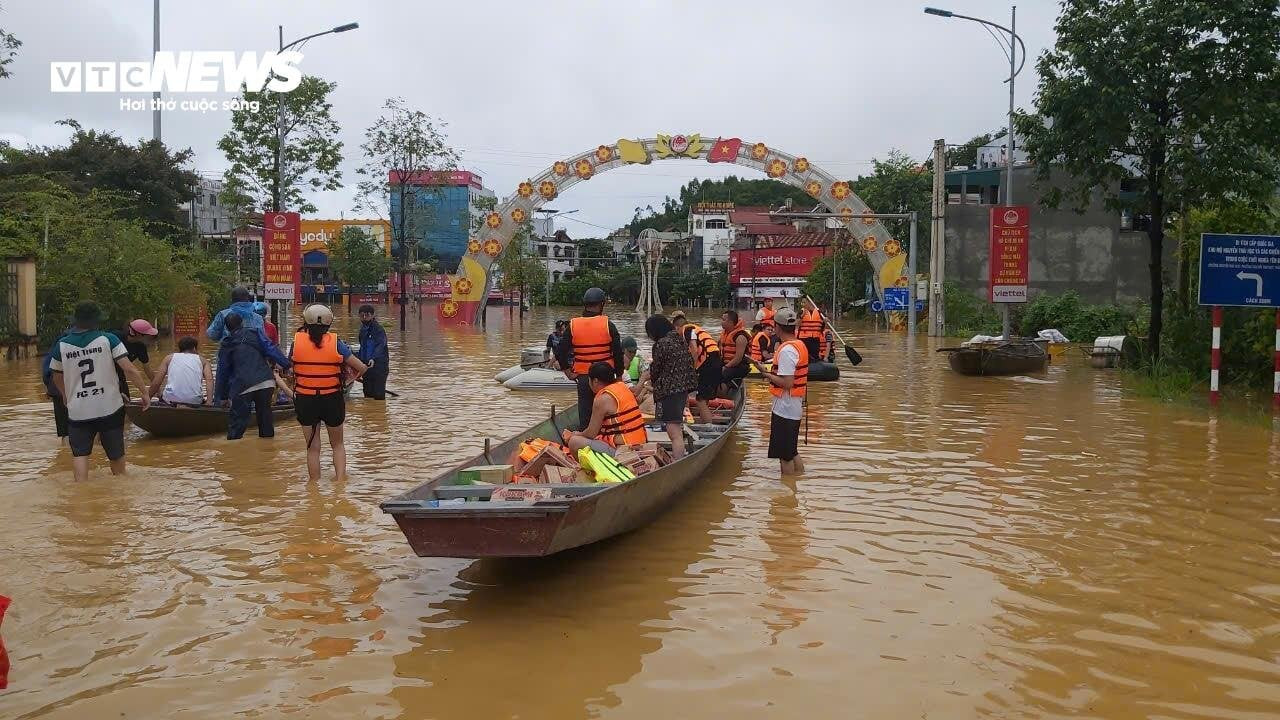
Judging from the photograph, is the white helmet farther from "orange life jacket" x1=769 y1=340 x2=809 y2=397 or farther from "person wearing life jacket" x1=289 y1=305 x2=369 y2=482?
"orange life jacket" x1=769 y1=340 x2=809 y2=397

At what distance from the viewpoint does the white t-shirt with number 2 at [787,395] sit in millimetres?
9891

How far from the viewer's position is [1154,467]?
11102mm

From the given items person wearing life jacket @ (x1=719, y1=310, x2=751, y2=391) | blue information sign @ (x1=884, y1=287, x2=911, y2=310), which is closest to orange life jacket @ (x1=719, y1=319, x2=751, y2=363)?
person wearing life jacket @ (x1=719, y1=310, x2=751, y2=391)

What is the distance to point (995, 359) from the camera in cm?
2147

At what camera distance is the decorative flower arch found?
37.7 metres

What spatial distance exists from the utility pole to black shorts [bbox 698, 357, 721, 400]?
22543mm

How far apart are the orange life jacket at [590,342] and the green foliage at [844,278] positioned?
41.7 metres

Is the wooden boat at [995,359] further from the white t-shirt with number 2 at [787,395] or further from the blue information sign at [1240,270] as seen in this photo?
the white t-shirt with number 2 at [787,395]

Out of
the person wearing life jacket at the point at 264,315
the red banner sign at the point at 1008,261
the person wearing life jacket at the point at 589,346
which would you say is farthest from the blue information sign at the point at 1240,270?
the person wearing life jacket at the point at 264,315

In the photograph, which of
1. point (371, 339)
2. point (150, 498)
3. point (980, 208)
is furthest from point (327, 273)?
point (150, 498)

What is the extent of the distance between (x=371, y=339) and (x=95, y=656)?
1046 cm

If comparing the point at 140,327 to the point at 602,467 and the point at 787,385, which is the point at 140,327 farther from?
the point at 787,385

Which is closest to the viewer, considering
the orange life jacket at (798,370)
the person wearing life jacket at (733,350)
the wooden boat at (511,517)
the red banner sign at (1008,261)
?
the wooden boat at (511,517)

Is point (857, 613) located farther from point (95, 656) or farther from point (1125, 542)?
point (95, 656)
